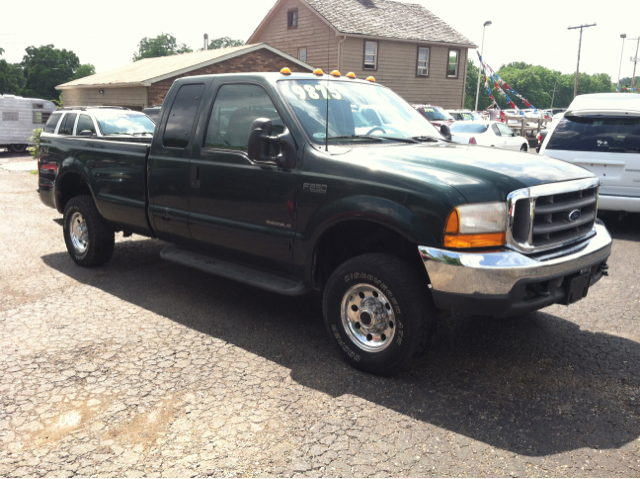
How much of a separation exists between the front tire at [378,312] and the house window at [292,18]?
30956 millimetres

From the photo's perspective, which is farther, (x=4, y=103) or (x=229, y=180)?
(x=4, y=103)

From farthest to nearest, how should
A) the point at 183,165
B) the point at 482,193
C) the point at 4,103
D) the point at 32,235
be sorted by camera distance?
the point at 4,103 → the point at 32,235 → the point at 183,165 → the point at 482,193

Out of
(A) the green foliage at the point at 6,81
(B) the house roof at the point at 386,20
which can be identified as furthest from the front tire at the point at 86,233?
(A) the green foliage at the point at 6,81

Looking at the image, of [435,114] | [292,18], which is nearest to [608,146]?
[435,114]

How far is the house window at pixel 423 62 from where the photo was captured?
33781 millimetres

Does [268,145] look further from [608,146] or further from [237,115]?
[608,146]

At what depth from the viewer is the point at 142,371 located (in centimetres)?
421

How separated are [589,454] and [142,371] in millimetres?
2830

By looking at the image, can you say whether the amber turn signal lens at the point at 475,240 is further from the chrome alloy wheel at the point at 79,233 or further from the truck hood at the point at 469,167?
the chrome alloy wheel at the point at 79,233

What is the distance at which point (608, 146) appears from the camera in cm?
834

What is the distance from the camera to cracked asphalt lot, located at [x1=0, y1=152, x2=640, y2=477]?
10.4 ft

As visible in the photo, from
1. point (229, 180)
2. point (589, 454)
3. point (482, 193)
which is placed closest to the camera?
point (589, 454)

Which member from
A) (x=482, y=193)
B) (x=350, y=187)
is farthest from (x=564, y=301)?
(x=350, y=187)

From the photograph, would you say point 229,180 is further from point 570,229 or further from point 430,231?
point 570,229
